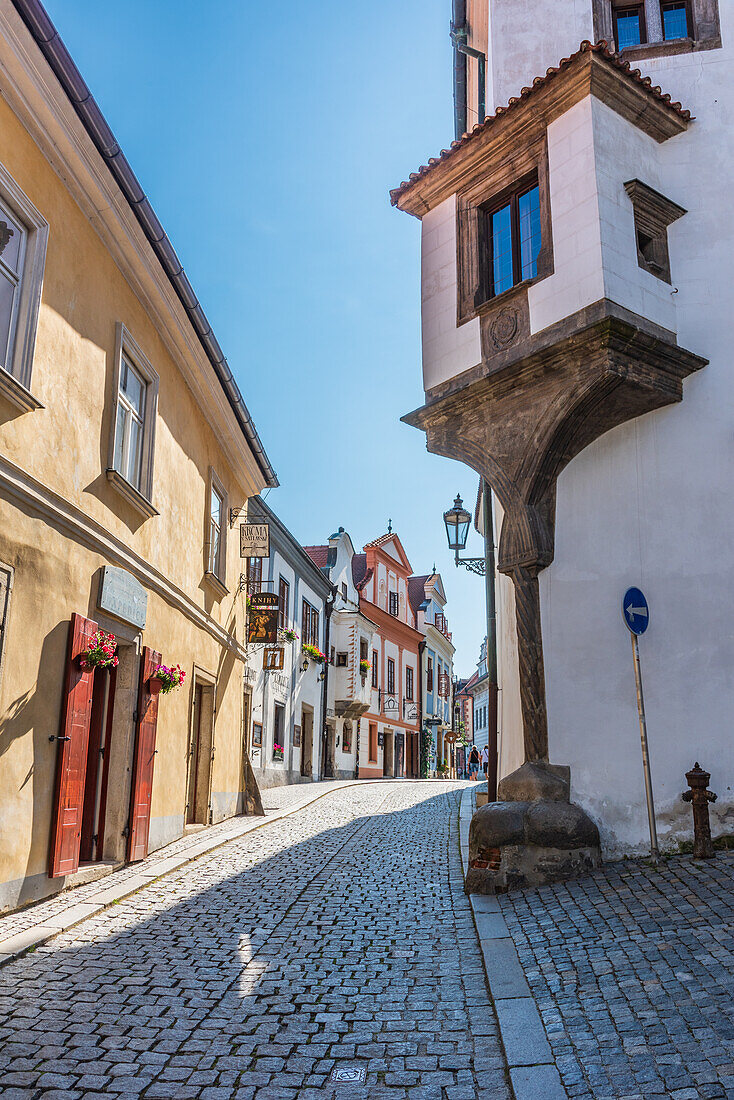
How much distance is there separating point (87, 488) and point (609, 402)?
5.71m

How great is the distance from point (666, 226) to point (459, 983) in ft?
29.4

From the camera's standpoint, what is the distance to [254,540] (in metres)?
17.1

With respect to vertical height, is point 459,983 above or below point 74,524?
below

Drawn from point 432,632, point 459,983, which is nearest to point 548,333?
point 459,983

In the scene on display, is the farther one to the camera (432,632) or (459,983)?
(432,632)

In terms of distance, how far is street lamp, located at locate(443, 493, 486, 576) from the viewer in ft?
52.1

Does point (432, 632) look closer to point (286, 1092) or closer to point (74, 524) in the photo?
point (74, 524)

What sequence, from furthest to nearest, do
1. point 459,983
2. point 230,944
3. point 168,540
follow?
point 168,540
point 230,944
point 459,983

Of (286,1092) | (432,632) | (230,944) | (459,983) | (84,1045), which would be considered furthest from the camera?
(432,632)

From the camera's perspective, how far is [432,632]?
166ft

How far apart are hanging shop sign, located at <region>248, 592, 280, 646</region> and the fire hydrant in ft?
33.4

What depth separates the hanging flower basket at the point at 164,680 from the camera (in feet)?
35.8

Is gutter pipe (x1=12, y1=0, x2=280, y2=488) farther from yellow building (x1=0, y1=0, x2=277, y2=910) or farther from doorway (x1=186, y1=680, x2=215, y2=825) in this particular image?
doorway (x1=186, y1=680, x2=215, y2=825)

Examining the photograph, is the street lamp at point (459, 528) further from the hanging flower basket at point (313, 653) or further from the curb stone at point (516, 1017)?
the hanging flower basket at point (313, 653)
